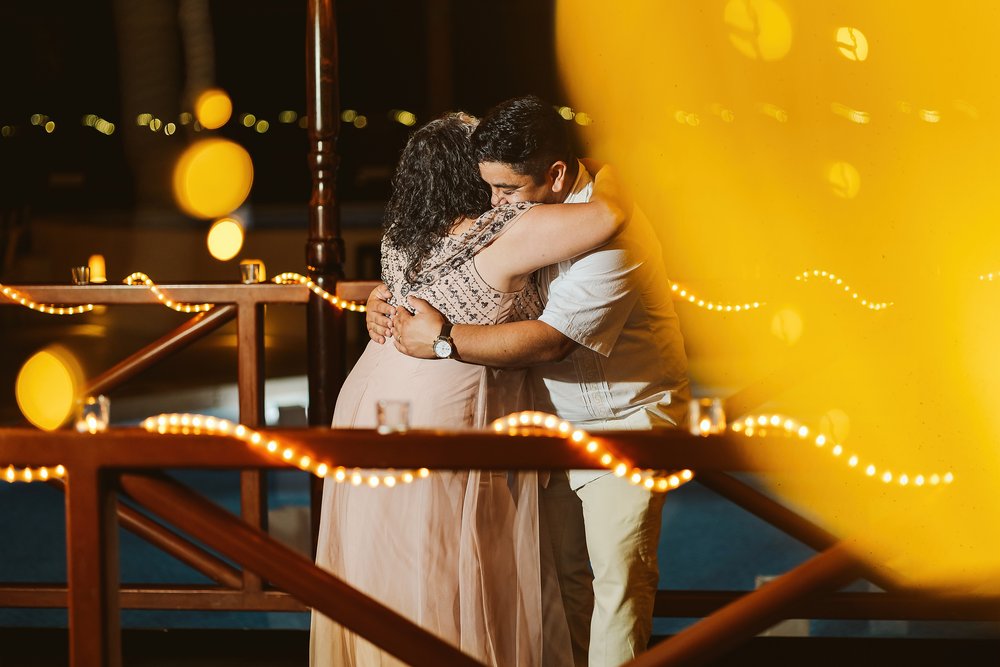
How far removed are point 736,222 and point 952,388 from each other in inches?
320

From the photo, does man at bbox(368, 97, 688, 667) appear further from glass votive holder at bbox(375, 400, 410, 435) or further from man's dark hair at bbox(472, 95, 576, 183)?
glass votive holder at bbox(375, 400, 410, 435)

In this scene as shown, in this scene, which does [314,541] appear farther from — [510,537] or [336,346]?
[510,537]

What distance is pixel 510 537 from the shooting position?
217cm

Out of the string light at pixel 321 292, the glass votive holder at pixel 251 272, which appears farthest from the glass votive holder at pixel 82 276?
the string light at pixel 321 292

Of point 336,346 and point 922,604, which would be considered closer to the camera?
point 922,604

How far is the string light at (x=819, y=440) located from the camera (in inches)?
53.7

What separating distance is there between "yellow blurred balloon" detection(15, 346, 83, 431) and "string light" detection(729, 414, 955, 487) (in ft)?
18.6

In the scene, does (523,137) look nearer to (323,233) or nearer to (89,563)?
(89,563)

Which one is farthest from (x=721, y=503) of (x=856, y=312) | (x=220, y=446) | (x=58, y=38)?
(x=58, y=38)

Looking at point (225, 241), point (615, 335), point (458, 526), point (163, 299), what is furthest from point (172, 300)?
point (225, 241)

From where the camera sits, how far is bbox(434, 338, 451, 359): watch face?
2041 millimetres

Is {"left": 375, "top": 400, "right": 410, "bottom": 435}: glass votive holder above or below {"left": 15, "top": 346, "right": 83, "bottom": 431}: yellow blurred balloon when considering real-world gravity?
above

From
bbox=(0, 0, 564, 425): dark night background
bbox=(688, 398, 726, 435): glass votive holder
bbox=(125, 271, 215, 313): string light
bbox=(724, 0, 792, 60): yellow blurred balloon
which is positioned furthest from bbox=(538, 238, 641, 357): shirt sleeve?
bbox=(0, 0, 564, 425): dark night background

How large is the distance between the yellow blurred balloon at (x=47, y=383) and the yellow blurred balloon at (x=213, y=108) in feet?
21.7
